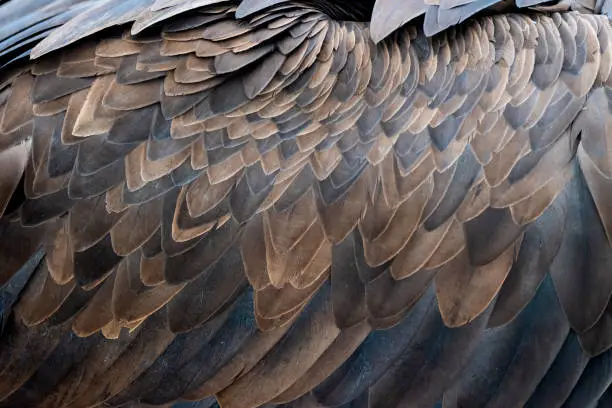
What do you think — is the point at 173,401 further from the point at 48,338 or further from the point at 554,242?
the point at 554,242

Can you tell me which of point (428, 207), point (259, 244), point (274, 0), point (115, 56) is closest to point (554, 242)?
point (428, 207)

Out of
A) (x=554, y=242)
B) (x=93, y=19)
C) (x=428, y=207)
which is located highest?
(x=93, y=19)

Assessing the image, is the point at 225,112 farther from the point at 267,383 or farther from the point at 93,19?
the point at 267,383

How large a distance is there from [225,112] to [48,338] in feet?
3.12

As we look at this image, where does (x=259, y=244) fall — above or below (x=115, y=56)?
below

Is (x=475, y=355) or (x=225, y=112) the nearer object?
(x=225, y=112)

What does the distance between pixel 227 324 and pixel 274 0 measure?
1.07 metres

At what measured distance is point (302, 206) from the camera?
10.3ft

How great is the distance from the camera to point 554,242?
127 inches

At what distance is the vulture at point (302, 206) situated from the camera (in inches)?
122

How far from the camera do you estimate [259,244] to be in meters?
3.14

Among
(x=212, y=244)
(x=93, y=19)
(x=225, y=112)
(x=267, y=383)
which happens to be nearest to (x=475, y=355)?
(x=267, y=383)

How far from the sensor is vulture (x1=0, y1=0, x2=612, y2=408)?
311 centimetres

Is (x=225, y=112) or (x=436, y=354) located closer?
(x=225, y=112)
